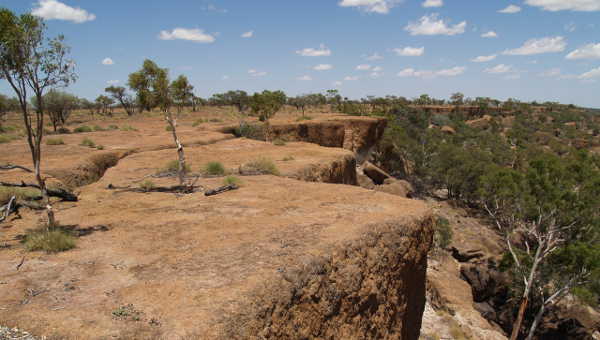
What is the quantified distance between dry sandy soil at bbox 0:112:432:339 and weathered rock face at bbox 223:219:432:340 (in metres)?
0.02

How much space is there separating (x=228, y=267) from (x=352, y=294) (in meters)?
2.07

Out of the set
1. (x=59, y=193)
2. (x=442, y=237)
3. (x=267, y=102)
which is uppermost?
(x=267, y=102)

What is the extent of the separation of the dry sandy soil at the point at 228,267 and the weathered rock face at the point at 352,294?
0.02m

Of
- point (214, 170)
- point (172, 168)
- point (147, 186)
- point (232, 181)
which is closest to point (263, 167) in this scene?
point (214, 170)

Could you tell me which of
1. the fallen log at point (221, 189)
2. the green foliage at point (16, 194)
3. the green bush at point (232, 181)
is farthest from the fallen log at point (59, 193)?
the green bush at point (232, 181)

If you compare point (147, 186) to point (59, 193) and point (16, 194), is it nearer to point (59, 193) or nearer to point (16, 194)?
point (59, 193)

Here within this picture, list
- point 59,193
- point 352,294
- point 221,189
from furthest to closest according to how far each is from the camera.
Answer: point 221,189
point 59,193
point 352,294

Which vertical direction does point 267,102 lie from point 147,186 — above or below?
above

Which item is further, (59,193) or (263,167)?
(263,167)

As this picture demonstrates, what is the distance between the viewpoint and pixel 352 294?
5617 millimetres

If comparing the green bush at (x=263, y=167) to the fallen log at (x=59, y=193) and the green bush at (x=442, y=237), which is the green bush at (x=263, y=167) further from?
the green bush at (x=442, y=237)

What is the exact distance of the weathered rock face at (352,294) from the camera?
4418 mm

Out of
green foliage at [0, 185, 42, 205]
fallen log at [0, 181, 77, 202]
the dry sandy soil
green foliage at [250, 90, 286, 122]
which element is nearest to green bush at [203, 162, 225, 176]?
the dry sandy soil

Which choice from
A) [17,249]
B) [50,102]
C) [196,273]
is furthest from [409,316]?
[50,102]
